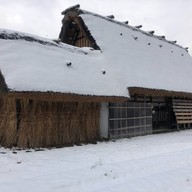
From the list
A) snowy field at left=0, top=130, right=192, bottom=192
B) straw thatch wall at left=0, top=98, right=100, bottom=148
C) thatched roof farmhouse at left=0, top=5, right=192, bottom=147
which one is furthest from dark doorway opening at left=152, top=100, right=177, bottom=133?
snowy field at left=0, top=130, right=192, bottom=192

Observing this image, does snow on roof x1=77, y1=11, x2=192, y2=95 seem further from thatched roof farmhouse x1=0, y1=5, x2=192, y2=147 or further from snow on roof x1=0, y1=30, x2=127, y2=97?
snow on roof x1=0, y1=30, x2=127, y2=97

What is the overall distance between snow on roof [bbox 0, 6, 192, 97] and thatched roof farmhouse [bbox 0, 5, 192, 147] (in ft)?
0.11

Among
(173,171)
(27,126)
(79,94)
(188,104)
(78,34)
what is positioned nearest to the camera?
(173,171)

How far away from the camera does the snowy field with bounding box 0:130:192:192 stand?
250 inches

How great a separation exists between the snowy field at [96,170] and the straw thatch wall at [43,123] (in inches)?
30.2

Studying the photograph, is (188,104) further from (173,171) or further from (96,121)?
(173,171)

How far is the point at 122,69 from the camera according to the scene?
621 inches

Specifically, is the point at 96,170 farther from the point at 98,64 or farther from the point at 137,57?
the point at 137,57

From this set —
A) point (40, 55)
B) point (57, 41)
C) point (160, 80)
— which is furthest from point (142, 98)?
point (40, 55)

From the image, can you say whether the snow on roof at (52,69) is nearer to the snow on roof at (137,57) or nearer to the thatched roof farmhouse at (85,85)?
the thatched roof farmhouse at (85,85)

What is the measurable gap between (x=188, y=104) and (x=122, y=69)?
25.9 feet

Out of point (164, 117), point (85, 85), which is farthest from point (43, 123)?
point (164, 117)

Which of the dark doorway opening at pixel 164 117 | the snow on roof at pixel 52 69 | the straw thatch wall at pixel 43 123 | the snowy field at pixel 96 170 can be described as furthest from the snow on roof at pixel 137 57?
the snowy field at pixel 96 170

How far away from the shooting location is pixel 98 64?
48.5 feet
